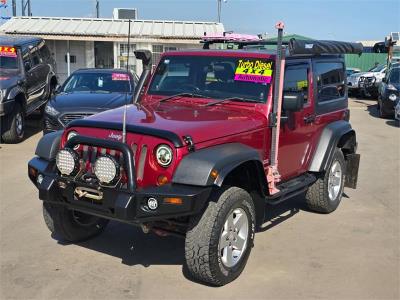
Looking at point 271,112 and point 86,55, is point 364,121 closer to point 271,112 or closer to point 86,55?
point 271,112

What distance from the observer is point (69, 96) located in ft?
31.2

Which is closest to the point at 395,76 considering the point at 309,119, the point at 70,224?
the point at 309,119

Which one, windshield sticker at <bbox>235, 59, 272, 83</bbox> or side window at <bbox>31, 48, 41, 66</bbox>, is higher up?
windshield sticker at <bbox>235, 59, 272, 83</bbox>

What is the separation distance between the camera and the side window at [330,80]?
5961mm

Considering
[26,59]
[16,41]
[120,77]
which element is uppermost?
[16,41]

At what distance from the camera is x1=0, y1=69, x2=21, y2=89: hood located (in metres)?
10.6

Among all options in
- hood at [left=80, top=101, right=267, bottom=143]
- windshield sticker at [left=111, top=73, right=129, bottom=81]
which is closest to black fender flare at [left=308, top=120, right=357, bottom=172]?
hood at [left=80, top=101, right=267, bottom=143]

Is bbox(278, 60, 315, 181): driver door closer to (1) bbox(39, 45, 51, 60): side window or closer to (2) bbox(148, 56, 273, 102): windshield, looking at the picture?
(2) bbox(148, 56, 273, 102): windshield

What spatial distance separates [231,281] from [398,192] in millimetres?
4043

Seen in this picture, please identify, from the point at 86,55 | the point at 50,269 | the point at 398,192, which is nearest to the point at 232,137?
the point at 50,269

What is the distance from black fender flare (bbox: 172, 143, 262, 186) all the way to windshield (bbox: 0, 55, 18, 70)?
8760 millimetres

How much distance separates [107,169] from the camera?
378cm

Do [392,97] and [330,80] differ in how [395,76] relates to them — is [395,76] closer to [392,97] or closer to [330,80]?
[392,97]

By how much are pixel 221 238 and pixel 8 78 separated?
8.42 m
